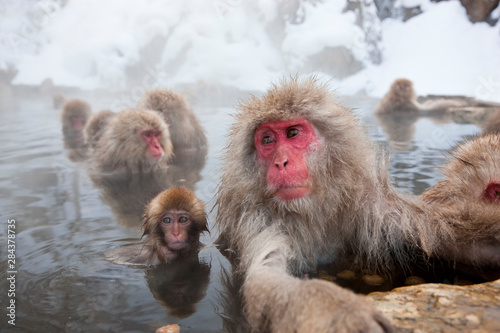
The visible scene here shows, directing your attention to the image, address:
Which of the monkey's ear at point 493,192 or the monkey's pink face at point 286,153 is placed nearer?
the monkey's pink face at point 286,153

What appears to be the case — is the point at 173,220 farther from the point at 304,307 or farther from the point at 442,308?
the point at 442,308

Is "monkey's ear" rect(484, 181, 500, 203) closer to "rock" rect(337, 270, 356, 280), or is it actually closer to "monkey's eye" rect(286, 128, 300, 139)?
"rock" rect(337, 270, 356, 280)

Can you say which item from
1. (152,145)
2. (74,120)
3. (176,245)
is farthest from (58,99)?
(176,245)

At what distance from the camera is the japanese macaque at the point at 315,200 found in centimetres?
233

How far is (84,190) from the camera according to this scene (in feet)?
16.6

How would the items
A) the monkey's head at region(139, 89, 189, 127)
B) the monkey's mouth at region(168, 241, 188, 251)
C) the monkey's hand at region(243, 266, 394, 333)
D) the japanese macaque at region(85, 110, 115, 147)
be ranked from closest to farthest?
the monkey's hand at region(243, 266, 394, 333) → the monkey's mouth at region(168, 241, 188, 251) → the monkey's head at region(139, 89, 189, 127) → the japanese macaque at region(85, 110, 115, 147)

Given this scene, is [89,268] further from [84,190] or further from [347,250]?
[84,190]

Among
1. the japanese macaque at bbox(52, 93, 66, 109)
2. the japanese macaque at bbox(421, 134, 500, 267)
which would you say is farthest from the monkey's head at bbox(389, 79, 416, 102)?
the japanese macaque at bbox(52, 93, 66, 109)

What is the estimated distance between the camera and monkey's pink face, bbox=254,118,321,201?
7.46ft

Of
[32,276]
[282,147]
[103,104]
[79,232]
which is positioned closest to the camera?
[282,147]

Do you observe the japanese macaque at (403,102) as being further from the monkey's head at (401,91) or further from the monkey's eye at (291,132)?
the monkey's eye at (291,132)

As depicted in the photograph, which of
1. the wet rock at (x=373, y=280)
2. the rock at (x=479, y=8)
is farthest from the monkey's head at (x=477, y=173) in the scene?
the rock at (x=479, y=8)

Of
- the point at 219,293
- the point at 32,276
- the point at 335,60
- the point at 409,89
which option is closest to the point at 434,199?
the point at 219,293

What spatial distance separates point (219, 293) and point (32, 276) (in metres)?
1.16
